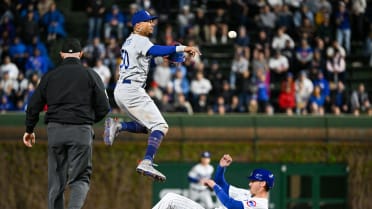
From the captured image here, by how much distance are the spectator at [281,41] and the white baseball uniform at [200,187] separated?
3.95 metres

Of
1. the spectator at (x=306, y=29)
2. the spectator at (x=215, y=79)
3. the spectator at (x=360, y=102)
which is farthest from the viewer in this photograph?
the spectator at (x=306, y=29)

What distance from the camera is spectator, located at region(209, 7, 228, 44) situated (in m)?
25.1

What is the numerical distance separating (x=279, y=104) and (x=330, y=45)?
244 centimetres

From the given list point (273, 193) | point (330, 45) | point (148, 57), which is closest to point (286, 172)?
point (273, 193)

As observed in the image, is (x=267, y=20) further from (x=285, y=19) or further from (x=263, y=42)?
(x=263, y=42)

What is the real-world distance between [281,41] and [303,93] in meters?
1.80

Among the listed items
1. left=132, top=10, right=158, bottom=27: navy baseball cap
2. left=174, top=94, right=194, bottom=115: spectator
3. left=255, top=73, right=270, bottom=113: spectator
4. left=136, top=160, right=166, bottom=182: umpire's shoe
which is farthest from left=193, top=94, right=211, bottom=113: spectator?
left=136, top=160, right=166, bottom=182: umpire's shoe

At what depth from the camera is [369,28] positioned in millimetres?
26438

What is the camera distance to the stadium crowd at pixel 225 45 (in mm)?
23234

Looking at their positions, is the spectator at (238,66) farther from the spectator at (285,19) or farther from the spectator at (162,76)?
the spectator at (285,19)

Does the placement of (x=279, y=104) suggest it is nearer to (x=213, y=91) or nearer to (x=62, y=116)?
(x=213, y=91)

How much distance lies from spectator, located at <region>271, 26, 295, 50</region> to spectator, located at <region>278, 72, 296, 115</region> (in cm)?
128

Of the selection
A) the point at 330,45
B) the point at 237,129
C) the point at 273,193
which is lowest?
the point at 273,193

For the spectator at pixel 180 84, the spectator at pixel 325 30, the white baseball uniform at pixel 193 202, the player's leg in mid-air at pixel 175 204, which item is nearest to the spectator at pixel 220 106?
the spectator at pixel 180 84
